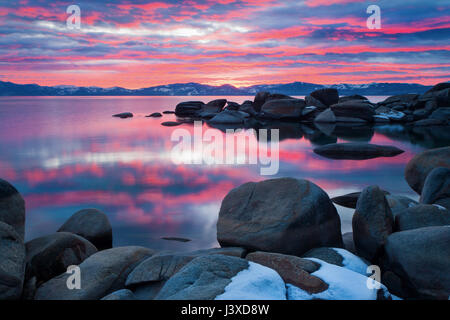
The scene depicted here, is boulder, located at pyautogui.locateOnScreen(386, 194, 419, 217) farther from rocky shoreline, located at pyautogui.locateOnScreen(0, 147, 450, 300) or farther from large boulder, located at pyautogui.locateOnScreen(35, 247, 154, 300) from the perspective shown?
large boulder, located at pyautogui.locateOnScreen(35, 247, 154, 300)

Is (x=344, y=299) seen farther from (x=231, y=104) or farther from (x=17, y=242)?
(x=231, y=104)

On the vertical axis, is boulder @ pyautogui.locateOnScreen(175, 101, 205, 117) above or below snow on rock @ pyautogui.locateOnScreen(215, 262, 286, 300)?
above

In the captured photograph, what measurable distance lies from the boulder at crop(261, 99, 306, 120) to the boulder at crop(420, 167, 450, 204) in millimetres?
32860

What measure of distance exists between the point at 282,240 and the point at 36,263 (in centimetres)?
390

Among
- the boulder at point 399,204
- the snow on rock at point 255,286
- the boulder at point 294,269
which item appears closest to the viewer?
the snow on rock at point 255,286

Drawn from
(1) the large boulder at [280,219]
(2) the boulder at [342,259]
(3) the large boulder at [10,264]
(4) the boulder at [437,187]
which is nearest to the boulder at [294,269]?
(2) the boulder at [342,259]

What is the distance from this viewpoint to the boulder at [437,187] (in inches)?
312

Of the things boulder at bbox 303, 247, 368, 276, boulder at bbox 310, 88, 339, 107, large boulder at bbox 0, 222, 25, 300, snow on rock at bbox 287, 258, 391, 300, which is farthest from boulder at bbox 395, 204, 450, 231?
boulder at bbox 310, 88, 339, 107

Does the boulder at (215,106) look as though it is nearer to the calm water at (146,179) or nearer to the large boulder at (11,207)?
the calm water at (146,179)

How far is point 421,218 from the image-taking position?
6453 mm

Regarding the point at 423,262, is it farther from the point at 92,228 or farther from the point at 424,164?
the point at 424,164

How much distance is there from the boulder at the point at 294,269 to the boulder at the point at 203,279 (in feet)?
1.36

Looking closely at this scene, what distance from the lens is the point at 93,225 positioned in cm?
748

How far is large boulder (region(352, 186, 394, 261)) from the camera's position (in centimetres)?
604
